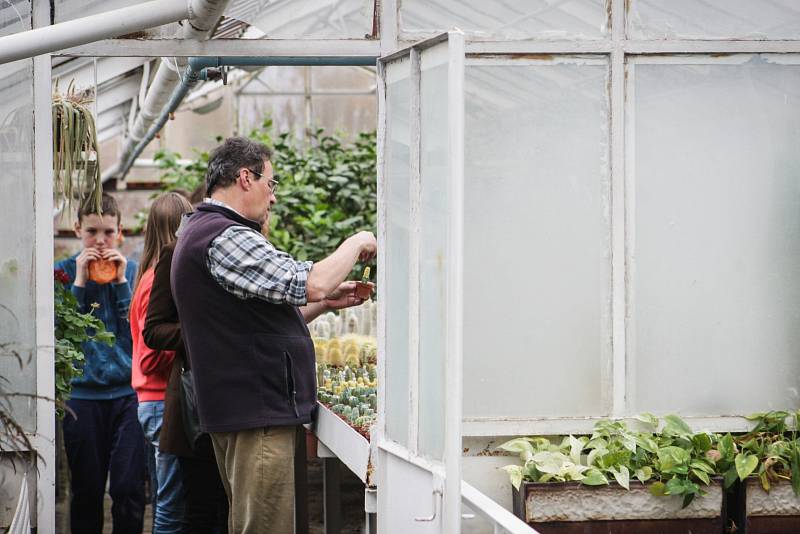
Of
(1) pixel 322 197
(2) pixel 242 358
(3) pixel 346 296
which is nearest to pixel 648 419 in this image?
(3) pixel 346 296

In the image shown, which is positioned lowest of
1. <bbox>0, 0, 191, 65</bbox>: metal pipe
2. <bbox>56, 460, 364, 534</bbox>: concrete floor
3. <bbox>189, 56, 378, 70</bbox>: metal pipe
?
<bbox>56, 460, 364, 534</bbox>: concrete floor

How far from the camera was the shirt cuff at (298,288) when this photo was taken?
335cm

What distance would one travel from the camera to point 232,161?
145 inches

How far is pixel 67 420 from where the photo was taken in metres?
5.43

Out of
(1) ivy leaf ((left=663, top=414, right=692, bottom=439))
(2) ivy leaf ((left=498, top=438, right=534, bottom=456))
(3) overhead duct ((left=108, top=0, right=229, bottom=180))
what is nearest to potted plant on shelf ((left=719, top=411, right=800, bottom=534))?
(1) ivy leaf ((left=663, top=414, right=692, bottom=439))

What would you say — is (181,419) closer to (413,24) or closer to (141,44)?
(141,44)

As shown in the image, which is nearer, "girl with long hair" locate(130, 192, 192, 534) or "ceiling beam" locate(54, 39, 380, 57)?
"ceiling beam" locate(54, 39, 380, 57)

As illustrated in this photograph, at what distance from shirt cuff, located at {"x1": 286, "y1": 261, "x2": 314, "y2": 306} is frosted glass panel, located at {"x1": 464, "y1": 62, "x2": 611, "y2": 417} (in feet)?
2.50

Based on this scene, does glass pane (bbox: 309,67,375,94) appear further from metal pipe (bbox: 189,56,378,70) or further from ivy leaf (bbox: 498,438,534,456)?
ivy leaf (bbox: 498,438,534,456)

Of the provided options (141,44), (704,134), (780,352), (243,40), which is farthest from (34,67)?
Result: (780,352)

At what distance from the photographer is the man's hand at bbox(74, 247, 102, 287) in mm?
5461

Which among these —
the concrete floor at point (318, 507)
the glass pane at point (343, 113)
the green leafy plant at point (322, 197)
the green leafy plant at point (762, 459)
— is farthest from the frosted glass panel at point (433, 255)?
the glass pane at point (343, 113)

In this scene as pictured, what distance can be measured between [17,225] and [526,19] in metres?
1.84

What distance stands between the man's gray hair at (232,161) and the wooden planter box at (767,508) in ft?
6.35
